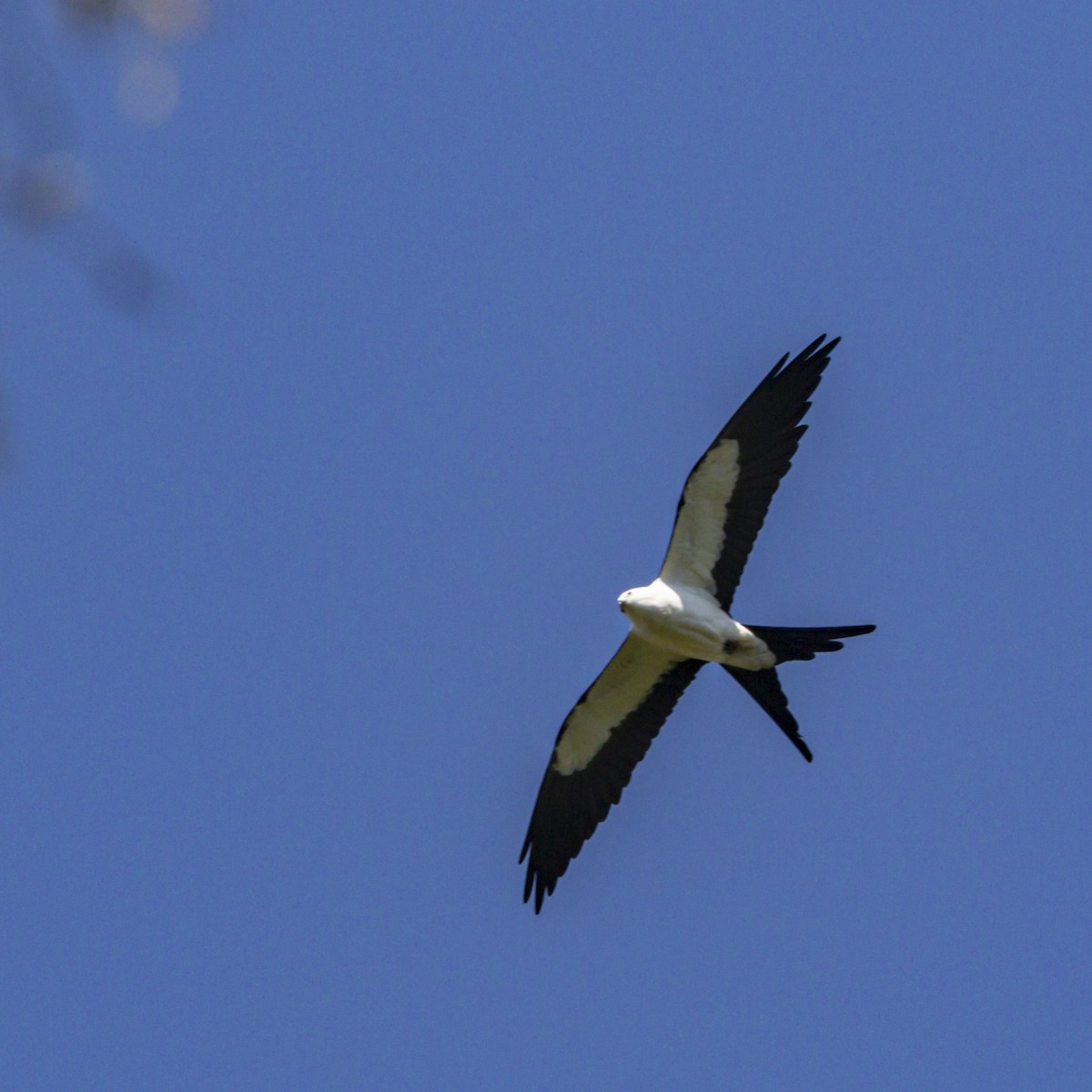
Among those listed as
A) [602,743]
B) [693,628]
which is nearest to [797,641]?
[693,628]

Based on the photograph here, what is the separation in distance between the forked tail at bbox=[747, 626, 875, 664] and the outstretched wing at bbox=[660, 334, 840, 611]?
1.61 feet

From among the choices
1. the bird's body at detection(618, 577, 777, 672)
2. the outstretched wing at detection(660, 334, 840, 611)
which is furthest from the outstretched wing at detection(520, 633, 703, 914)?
the outstretched wing at detection(660, 334, 840, 611)

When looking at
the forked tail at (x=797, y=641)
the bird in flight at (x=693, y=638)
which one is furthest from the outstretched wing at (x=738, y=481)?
the forked tail at (x=797, y=641)

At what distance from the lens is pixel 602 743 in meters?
9.37

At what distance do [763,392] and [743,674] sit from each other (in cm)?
179

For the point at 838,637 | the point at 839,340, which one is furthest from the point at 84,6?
the point at 839,340

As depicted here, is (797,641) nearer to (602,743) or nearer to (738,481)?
(738,481)

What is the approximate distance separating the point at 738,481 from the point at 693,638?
102 cm

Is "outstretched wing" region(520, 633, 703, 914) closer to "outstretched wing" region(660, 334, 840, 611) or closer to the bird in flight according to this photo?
the bird in flight

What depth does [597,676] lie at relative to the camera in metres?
9.20

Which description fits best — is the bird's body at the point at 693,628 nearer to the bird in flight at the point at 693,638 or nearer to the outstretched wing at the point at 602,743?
the bird in flight at the point at 693,638

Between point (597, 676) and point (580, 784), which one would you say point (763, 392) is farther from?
point (580, 784)

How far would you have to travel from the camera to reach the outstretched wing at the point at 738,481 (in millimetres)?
8844

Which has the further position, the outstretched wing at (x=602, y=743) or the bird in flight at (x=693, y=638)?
the outstretched wing at (x=602, y=743)
